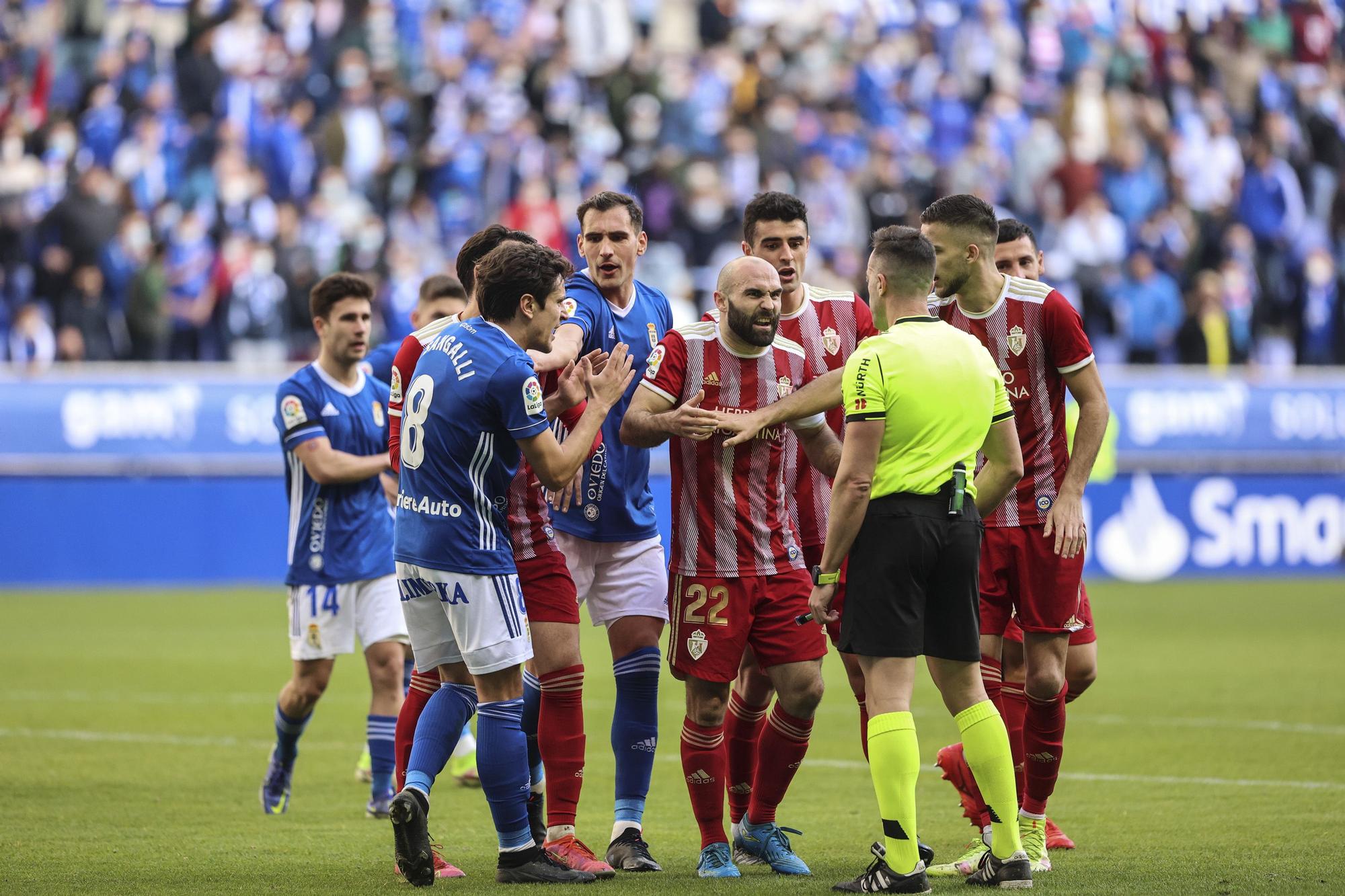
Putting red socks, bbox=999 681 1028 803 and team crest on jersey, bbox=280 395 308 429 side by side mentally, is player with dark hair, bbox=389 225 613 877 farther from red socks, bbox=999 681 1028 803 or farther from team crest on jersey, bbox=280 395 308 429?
red socks, bbox=999 681 1028 803

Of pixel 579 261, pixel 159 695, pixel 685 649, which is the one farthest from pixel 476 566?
pixel 579 261

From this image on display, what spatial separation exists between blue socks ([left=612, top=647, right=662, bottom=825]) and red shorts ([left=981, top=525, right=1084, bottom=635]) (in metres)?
1.32

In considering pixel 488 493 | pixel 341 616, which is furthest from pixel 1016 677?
pixel 341 616

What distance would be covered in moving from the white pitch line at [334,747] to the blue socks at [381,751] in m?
1.98

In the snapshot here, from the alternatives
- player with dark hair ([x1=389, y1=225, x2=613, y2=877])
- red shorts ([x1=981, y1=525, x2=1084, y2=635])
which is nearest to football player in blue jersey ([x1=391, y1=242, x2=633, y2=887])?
player with dark hair ([x1=389, y1=225, x2=613, y2=877])

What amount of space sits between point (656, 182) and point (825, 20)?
614cm

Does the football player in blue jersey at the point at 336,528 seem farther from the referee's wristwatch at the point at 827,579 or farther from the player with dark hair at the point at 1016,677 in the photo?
the referee's wristwatch at the point at 827,579

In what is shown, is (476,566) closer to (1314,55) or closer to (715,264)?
(715,264)

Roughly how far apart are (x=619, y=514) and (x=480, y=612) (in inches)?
42.1

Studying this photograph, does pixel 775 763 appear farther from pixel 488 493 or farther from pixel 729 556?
pixel 488 493

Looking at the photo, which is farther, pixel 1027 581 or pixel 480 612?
pixel 1027 581

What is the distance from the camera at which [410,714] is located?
7191mm

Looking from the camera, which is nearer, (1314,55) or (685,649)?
(685,649)

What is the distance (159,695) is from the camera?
12.4 meters
